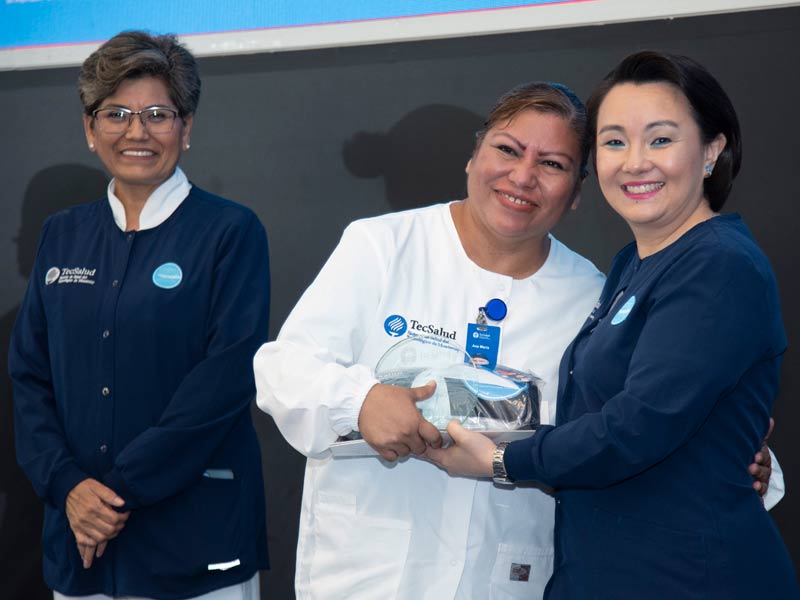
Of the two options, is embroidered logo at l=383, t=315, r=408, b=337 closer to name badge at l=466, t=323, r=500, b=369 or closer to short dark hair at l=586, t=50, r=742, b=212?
name badge at l=466, t=323, r=500, b=369

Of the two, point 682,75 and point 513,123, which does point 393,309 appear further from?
point 682,75

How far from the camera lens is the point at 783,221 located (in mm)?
2506

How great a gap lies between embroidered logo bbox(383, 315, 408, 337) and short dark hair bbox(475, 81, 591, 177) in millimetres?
464

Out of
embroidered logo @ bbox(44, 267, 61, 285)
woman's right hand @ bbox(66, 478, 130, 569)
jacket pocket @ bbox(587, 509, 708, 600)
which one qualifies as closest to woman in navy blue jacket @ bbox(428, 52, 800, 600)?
jacket pocket @ bbox(587, 509, 708, 600)

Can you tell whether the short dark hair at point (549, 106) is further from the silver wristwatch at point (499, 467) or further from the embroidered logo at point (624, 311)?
the silver wristwatch at point (499, 467)

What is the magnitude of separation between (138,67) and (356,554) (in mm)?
1269

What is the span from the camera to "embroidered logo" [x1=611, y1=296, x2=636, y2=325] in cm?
156

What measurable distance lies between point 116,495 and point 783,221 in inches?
72.2

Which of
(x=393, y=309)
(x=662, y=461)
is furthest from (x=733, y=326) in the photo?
(x=393, y=309)

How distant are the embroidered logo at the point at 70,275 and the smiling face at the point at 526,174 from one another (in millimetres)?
940

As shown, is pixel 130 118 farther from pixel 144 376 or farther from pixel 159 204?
pixel 144 376

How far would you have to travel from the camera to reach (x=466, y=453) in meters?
1.64

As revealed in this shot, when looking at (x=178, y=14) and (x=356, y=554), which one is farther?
(x=178, y=14)

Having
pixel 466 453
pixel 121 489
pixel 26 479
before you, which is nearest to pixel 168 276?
pixel 121 489
